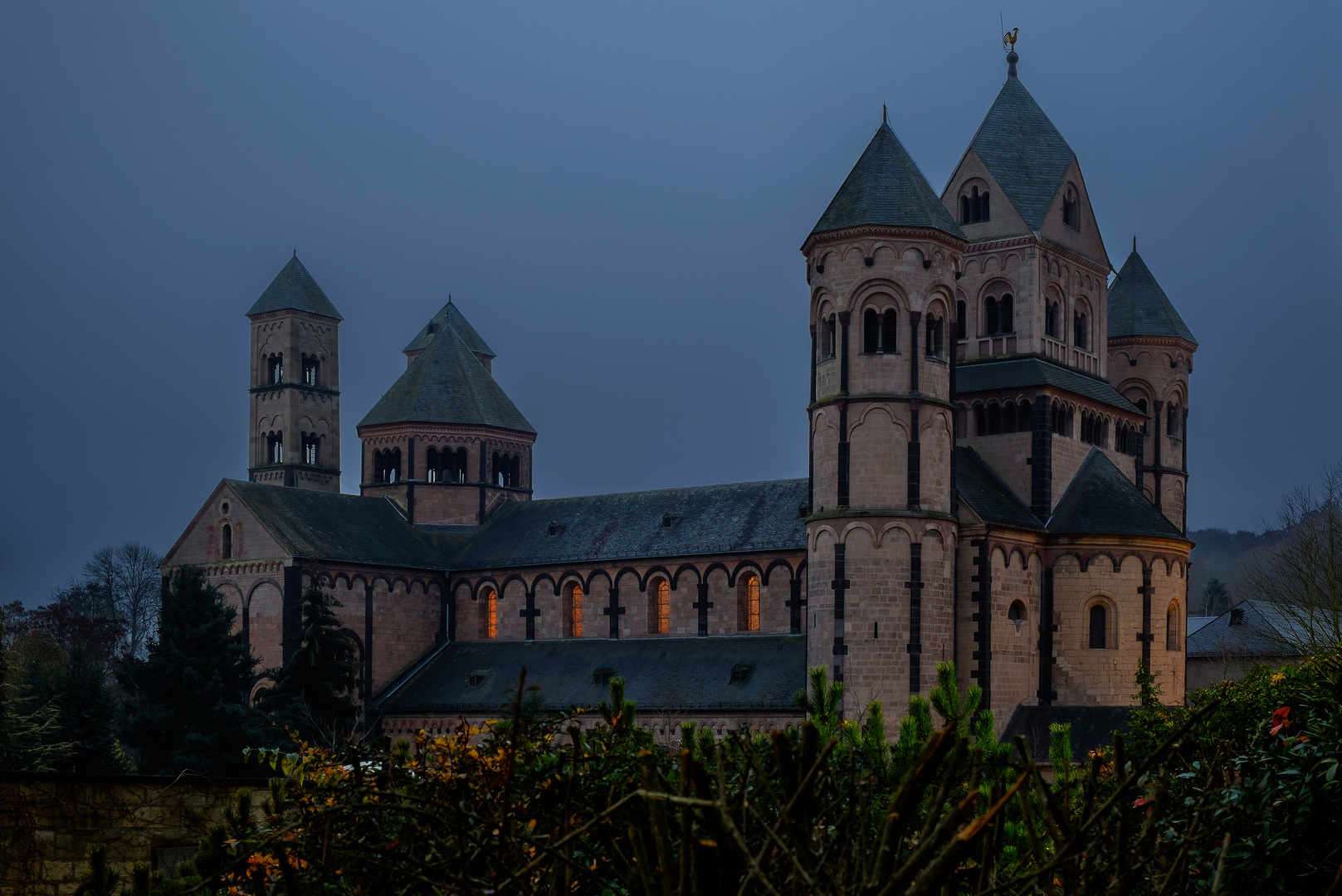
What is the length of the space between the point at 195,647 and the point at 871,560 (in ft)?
72.6

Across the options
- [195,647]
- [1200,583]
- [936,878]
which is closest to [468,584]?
[195,647]

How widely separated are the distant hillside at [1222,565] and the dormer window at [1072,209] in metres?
44.2

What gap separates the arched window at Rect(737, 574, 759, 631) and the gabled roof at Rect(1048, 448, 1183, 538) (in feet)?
36.0

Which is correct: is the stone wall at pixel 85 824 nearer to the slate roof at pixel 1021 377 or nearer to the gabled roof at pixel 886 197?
the gabled roof at pixel 886 197

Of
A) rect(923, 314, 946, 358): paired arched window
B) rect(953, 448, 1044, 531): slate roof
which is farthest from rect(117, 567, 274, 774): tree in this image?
rect(923, 314, 946, 358): paired arched window

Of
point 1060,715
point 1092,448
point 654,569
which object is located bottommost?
point 1060,715

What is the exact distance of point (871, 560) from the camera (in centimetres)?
4238

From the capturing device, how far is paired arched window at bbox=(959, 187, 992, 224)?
5128 cm

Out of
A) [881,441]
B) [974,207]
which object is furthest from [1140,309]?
[881,441]

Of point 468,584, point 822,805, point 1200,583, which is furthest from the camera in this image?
point 1200,583

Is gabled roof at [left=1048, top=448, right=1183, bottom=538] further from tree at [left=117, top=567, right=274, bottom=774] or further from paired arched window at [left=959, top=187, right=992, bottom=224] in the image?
tree at [left=117, top=567, right=274, bottom=774]

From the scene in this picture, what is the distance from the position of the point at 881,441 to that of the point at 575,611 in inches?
735

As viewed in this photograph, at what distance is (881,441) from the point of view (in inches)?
1694

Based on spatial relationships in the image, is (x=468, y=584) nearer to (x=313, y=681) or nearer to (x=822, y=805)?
(x=313, y=681)
